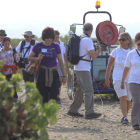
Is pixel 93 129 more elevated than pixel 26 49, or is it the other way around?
pixel 26 49

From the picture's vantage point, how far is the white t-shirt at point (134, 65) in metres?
6.14

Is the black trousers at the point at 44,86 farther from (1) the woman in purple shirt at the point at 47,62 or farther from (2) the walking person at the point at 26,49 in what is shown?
(2) the walking person at the point at 26,49

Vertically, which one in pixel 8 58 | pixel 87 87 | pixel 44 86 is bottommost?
pixel 87 87

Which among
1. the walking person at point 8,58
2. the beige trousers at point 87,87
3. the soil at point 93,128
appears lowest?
the soil at point 93,128

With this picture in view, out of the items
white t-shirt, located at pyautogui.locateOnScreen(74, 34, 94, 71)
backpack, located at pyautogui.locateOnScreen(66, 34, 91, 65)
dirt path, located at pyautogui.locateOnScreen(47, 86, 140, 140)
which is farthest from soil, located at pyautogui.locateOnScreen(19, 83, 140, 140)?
backpack, located at pyautogui.locateOnScreen(66, 34, 91, 65)

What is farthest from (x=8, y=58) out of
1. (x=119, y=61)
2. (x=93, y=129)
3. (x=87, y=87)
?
(x=93, y=129)

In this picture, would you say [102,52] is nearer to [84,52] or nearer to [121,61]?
[84,52]

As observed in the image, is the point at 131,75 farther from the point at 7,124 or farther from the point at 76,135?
the point at 7,124

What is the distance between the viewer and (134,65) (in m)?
6.19

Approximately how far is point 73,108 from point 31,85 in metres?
5.17

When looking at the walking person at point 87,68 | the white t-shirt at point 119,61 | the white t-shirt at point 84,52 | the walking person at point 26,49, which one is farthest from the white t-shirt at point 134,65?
the walking person at point 26,49

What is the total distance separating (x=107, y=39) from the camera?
30.0 feet

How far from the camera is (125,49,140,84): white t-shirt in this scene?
614 centimetres

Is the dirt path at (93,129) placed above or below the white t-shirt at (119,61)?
below
